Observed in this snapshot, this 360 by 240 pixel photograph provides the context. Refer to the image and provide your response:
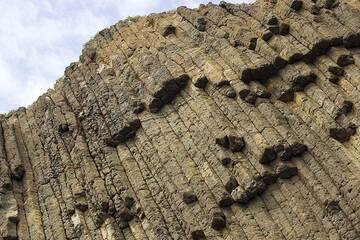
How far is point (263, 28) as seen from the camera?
4294 centimetres

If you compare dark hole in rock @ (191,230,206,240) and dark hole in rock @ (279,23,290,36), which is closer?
dark hole in rock @ (191,230,206,240)

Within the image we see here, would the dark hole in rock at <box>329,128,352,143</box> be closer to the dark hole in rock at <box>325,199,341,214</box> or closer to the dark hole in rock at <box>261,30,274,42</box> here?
the dark hole in rock at <box>325,199,341,214</box>

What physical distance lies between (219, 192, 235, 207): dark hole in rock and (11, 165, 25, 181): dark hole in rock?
53.0 feet

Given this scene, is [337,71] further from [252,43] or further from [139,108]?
[139,108]

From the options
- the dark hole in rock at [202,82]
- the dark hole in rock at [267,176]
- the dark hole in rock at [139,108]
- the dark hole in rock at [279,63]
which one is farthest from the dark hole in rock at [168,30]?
the dark hole in rock at [267,176]

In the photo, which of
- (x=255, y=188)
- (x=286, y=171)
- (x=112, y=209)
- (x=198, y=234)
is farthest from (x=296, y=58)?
(x=112, y=209)

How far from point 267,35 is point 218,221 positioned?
14303 millimetres

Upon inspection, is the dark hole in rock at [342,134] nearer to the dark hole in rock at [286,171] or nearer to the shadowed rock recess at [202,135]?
the shadowed rock recess at [202,135]

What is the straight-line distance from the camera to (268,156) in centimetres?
3403

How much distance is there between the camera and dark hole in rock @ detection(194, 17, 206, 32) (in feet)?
152

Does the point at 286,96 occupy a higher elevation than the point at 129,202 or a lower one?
higher

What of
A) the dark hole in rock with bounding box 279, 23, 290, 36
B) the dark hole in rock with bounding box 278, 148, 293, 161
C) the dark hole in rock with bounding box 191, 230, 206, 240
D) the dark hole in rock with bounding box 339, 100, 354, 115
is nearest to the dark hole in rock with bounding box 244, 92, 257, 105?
the dark hole in rock with bounding box 278, 148, 293, 161

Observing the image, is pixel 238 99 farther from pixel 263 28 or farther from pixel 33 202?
pixel 33 202

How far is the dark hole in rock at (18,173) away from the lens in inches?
1719
